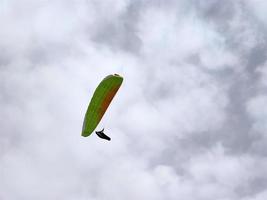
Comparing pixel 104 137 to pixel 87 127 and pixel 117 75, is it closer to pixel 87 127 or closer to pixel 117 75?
pixel 87 127

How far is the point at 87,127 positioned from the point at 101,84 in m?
10.3

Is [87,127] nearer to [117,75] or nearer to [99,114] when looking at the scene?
[99,114]

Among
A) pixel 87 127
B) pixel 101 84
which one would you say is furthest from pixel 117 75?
pixel 87 127

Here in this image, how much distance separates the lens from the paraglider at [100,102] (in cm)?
11869

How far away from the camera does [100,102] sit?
121 m

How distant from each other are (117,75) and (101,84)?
3.59m

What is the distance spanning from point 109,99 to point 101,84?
4699 millimetres

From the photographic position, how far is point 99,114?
12319 cm

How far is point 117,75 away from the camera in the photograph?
391ft

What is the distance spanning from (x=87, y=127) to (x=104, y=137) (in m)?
4.20

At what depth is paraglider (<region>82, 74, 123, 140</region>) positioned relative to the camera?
119 metres

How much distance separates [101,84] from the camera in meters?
118

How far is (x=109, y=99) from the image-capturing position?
122m

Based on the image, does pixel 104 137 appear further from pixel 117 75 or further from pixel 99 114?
pixel 117 75
